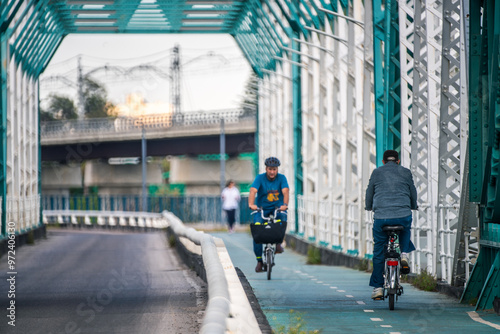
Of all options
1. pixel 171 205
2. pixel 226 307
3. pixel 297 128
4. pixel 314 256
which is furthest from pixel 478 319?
pixel 171 205

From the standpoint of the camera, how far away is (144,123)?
6519cm

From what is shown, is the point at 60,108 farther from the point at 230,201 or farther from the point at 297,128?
the point at 297,128

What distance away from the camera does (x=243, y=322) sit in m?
6.33

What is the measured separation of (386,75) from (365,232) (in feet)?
10.8

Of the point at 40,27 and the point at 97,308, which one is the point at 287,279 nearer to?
the point at 97,308

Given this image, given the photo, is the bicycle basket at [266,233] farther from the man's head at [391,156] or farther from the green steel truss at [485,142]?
the green steel truss at [485,142]

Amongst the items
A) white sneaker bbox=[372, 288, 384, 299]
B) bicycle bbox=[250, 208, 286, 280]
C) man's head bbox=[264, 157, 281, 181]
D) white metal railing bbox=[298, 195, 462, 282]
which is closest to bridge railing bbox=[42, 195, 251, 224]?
white metal railing bbox=[298, 195, 462, 282]

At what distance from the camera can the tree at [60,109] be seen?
106 metres

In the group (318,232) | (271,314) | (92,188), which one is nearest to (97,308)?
(271,314)

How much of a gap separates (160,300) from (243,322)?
5.62 metres

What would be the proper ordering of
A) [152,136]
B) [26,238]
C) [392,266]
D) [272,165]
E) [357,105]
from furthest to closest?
[152,136], [26,238], [357,105], [272,165], [392,266]

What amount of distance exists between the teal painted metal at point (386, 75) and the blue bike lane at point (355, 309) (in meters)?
2.34

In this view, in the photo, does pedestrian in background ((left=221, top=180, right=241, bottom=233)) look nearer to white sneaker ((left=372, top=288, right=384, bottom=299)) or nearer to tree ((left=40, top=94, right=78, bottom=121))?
white sneaker ((left=372, top=288, right=384, bottom=299))

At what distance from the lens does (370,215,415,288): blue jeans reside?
1029 cm
